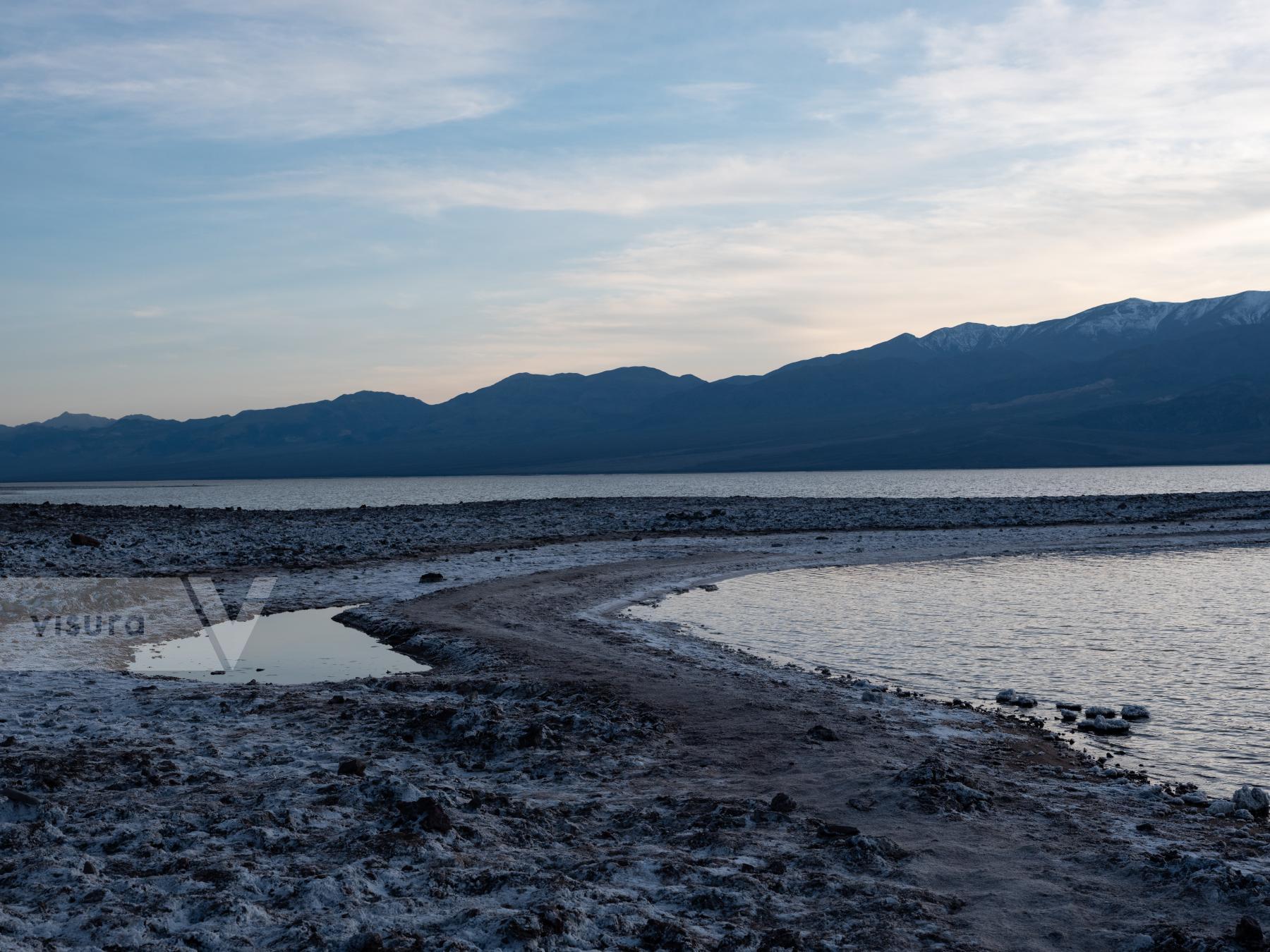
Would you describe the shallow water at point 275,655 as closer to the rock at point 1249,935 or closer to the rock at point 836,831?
the rock at point 836,831

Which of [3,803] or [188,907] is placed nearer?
[188,907]

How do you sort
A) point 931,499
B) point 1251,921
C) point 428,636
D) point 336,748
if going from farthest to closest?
point 931,499 → point 428,636 → point 336,748 → point 1251,921

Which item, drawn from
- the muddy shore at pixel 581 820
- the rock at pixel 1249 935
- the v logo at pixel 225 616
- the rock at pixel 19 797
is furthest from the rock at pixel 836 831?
the v logo at pixel 225 616

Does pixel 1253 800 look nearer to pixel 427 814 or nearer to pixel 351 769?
pixel 427 814

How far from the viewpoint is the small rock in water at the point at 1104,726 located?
44.0 ft

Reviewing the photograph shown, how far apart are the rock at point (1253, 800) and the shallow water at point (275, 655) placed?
1273cm

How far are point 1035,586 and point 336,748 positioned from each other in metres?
23.5

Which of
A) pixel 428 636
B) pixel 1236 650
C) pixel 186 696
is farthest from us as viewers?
pixel 428 636

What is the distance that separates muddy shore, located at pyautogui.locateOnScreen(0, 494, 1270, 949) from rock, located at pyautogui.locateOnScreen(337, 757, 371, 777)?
25mm

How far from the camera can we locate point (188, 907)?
742 centimetres

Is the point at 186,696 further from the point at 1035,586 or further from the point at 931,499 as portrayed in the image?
the point at 931,499

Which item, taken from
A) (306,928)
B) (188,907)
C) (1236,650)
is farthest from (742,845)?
(1236,650)

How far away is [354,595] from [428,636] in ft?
25.2

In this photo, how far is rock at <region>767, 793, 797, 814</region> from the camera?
9.65 meters
